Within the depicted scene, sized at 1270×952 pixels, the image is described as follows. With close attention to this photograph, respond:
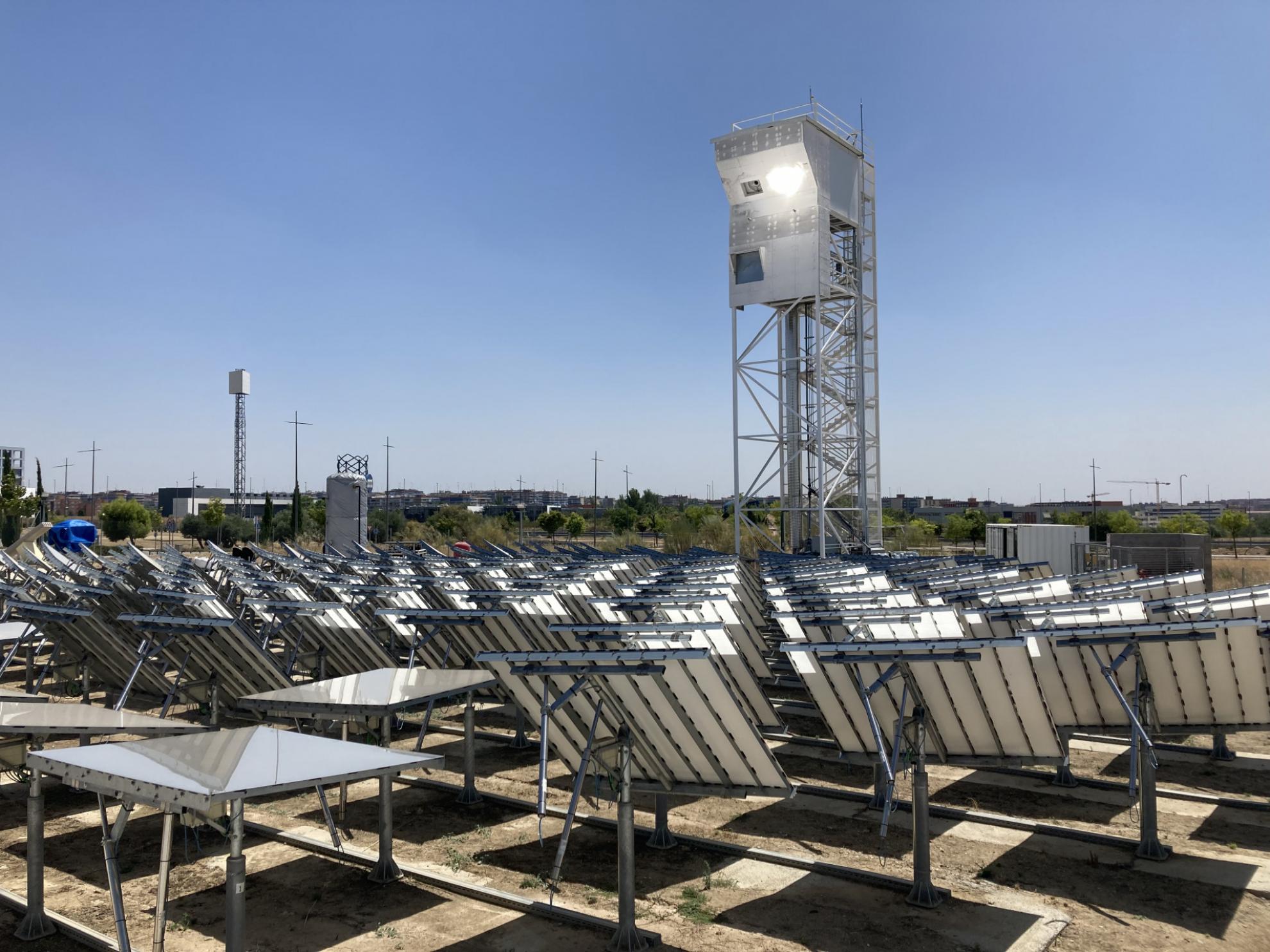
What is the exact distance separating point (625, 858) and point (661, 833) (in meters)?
2.65

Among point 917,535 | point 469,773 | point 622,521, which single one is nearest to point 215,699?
point 469,773

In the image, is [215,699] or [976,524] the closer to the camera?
[215,699]

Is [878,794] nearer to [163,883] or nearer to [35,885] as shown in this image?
[163,883]

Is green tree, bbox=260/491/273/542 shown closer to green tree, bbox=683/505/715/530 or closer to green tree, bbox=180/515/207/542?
green tree, bbox=180/515/207/542

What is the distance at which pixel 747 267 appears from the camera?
33688mm

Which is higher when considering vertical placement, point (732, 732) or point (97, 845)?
point (732, 732)

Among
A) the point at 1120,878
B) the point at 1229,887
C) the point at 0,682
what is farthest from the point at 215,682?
the point at 1229,887

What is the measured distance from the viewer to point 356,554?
29781mm

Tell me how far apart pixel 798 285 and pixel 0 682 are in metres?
26.1

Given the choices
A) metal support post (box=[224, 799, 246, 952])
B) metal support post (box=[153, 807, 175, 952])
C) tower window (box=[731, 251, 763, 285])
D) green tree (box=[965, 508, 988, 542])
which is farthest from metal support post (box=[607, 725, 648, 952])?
green tree (box=[965, 508, 988, 542])

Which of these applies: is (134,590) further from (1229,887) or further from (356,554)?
(356,554)

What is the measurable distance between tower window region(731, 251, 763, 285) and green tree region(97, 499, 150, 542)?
179 ft

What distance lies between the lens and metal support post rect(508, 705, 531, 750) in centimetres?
1304

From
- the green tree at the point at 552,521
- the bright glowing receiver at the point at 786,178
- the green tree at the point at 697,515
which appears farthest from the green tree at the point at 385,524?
the bright glowing receiver at the point at 786,178
